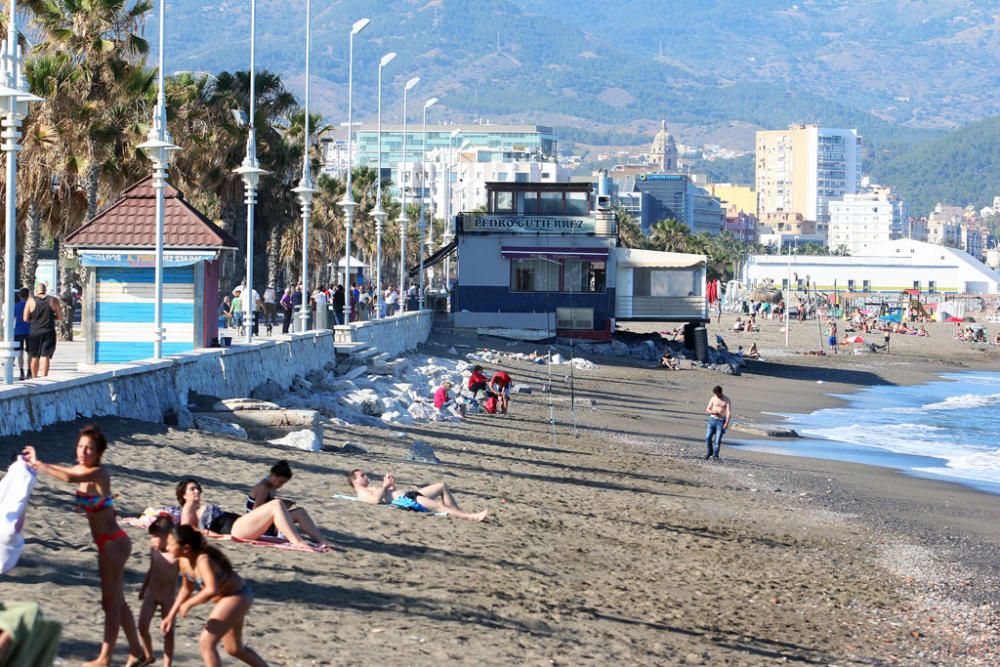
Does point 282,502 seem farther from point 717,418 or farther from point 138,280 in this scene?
point 717,418

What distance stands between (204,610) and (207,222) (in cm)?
1466

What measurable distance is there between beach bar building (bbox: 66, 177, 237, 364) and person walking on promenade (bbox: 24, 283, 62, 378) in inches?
65.9

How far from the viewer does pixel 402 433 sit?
21.9 meters

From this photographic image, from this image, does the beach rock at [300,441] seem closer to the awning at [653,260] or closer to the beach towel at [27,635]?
the beach towel at [27,635]

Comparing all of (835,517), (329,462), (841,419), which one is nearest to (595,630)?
(329,462)

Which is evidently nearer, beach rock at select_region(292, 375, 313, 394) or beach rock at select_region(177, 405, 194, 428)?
beach rock at select_region(177, 405, 194, 428)

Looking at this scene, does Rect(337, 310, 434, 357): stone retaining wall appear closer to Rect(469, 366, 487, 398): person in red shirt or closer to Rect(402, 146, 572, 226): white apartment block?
Rect(469, 366, 487, 398): person in red shirt

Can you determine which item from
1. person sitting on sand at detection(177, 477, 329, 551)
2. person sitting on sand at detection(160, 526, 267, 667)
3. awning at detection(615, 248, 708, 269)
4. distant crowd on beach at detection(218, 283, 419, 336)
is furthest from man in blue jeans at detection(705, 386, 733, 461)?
awning at detection(615, 248, 708, 269)

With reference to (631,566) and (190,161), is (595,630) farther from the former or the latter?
(190,161)

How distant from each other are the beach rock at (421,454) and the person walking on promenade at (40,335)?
16.1 feet

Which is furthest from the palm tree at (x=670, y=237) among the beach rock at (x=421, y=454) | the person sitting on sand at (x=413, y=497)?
the person sitting on sand at (x=413, y=497)

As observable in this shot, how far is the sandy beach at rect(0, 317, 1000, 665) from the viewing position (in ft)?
30.9

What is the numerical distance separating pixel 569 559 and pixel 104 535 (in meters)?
5.90

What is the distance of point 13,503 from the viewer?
7.66m
